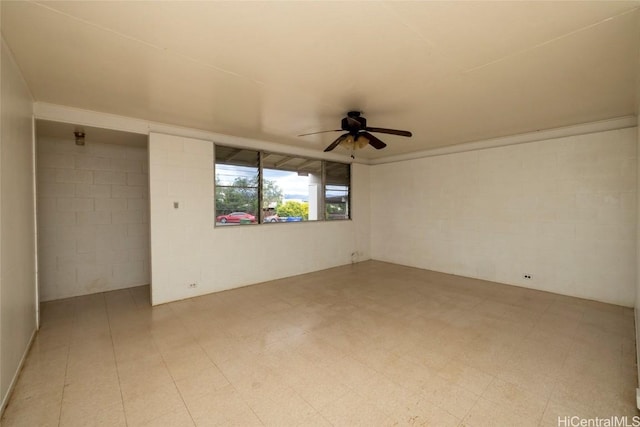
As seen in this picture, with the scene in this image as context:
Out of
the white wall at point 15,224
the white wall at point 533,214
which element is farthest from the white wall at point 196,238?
the white wall at point 533,214

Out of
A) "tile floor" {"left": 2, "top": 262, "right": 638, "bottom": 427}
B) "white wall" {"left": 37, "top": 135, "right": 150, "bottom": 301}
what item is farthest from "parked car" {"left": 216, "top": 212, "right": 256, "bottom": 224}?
"white wall" {"left": 37, "top": 135, "right": 150, "bottom": 301}

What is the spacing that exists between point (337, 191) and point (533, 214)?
12.4 ft

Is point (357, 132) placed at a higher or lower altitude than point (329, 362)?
higher

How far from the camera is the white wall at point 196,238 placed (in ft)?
13.3

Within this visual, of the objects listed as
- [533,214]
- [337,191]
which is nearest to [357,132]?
[337,191]

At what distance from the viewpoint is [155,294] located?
4.01 metres

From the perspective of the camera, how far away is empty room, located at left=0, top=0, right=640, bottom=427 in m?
1.92

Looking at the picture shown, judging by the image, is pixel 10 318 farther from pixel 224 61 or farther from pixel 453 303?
pixel 453 303

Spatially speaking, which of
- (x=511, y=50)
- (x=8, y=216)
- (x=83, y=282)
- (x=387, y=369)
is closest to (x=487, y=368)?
(x=387, y=369)

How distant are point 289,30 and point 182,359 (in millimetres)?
2909

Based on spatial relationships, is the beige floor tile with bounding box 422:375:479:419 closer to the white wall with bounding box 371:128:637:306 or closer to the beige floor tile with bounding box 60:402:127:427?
the beige floor tile with bounding box 60:402:127:427

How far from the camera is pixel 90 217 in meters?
4.55

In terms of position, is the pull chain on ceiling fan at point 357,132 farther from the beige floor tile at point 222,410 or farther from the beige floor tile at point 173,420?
the beige floor tile at point 173,420

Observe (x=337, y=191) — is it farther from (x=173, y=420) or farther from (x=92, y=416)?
(x=92, y=416)
